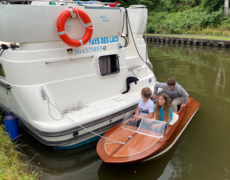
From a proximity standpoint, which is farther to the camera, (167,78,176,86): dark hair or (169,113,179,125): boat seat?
(167,78,176,86): dark hair

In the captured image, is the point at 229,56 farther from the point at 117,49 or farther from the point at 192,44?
the point at 117,49

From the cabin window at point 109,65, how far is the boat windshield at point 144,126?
1.35 meters

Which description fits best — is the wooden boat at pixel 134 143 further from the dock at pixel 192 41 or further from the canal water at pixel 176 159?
the dock at pixel 192 41

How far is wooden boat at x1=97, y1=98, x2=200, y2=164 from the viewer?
3.40 metres

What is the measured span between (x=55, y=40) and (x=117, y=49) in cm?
168

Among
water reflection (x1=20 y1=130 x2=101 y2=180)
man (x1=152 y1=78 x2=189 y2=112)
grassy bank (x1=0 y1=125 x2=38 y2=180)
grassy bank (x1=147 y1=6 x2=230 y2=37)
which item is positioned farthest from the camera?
grassy bank (x1=147 y1=6 x2=230 y2=37)

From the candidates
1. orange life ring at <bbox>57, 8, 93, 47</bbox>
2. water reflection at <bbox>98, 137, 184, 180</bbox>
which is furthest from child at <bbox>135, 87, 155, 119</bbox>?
orange life ring at <bbox>57, 8, 93, 47</bbox>

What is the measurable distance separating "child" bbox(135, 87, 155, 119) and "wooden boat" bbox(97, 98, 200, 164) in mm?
363

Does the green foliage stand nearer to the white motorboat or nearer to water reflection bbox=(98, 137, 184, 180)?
the white motorboat

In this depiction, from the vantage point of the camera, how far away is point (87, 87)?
4633 mm

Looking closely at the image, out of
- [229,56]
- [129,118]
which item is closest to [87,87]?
[129,118]

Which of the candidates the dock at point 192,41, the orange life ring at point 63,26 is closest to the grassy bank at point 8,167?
the orange life ring at point 63,26

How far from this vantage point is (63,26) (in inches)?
151

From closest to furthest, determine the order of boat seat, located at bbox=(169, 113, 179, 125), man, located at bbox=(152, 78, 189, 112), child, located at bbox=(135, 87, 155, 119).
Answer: child, located at bbox=(135, 87, 155, 119) < boat seat, located at bbox=(169, 113, 179, 125) < man, located at bbox=(152, 78, 189, 112)
